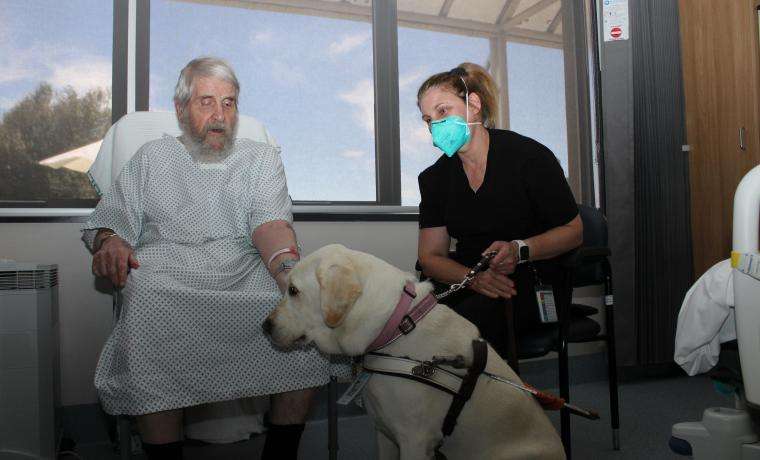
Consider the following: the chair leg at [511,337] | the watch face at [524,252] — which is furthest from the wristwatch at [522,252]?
the chair leg at [511,337]

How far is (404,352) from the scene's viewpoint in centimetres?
143

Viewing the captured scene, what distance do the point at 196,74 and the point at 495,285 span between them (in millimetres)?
1230

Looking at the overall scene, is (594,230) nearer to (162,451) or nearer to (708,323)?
(708,323)

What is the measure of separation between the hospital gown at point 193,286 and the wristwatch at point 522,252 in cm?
67

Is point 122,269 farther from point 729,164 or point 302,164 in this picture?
point 729,164

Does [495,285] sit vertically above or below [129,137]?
below

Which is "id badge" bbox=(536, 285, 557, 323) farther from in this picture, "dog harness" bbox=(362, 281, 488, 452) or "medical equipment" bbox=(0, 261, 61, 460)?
"medical equipment" bbox=(0, 261, 61, 460)

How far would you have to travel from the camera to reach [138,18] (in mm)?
2814

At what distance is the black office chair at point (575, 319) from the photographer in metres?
2.03

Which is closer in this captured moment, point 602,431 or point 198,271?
point 198,271

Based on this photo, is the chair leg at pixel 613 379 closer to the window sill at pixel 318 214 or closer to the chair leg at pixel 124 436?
the window sill at pixel 318 214

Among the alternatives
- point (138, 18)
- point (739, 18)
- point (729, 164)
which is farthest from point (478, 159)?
point (739, 18)

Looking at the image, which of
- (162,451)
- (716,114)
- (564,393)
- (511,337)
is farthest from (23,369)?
(716,114)

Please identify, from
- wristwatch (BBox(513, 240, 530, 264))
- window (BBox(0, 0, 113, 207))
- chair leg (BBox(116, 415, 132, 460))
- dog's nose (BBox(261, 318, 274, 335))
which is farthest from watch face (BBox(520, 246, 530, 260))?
window (BBox(0, 0, 113, 207))
